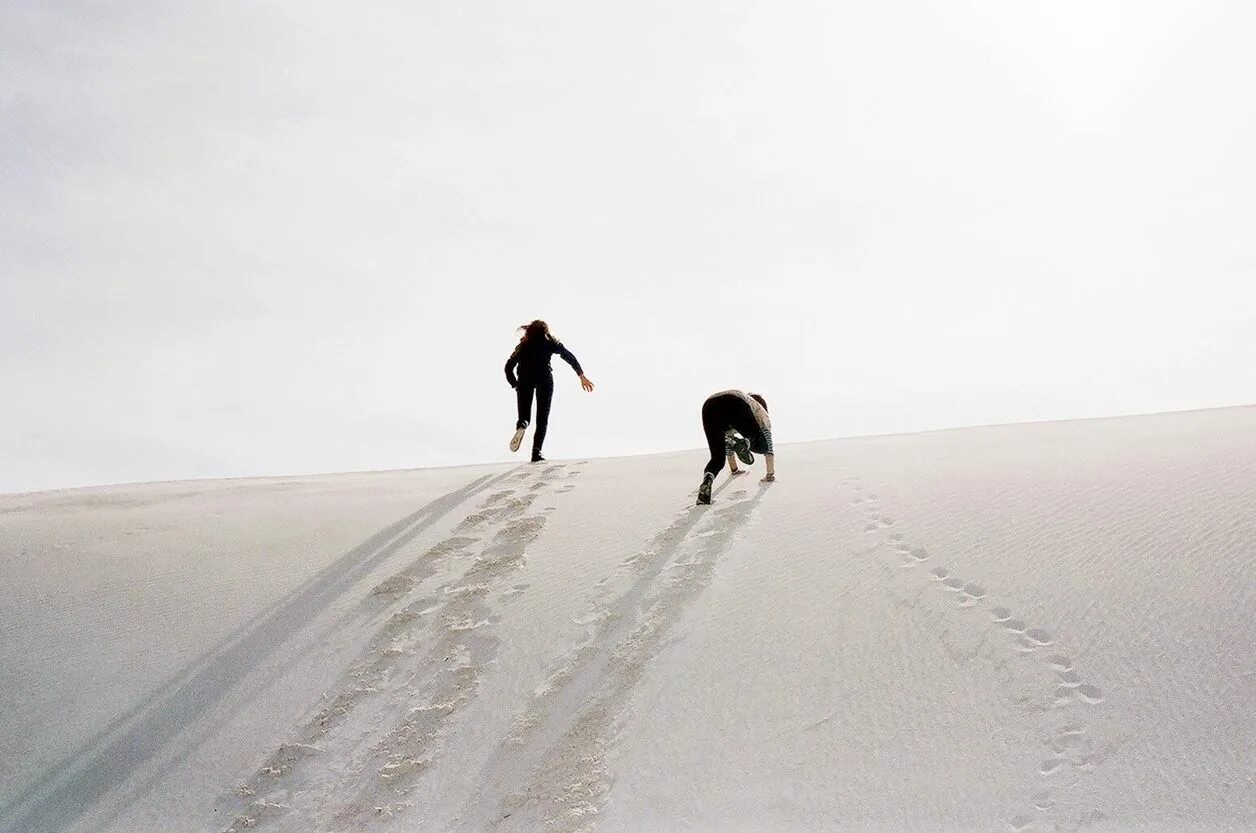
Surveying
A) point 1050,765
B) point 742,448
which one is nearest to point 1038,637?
point 1050,765

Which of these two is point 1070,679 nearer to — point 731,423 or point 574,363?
point 731,423

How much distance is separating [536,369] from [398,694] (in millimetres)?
4801

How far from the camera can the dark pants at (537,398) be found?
922 cm

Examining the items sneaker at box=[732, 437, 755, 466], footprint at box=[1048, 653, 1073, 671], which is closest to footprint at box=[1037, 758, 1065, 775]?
footprint at box=[1048, 653, 1073, 671]

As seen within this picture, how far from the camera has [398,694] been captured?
4.70 meters

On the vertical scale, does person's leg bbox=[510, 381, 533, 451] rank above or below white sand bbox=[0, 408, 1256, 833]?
above

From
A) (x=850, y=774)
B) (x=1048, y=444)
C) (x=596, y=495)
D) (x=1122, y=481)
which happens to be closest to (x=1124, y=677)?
(x=850, y=774)

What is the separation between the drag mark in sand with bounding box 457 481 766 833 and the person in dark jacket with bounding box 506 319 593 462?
129 inches

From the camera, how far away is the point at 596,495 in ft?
25.6

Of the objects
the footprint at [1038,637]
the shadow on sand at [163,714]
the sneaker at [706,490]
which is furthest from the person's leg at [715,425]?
the footprint at [1038,637]

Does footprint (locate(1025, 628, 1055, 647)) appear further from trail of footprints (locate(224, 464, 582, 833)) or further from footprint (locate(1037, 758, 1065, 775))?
trail of footprints (locate(224, 464, 582, 833))

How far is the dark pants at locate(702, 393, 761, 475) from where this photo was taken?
24.0 ft

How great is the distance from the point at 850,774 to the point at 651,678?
1134mm

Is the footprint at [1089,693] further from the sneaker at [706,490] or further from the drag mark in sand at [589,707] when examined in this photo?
the sneaker at [706,490]
